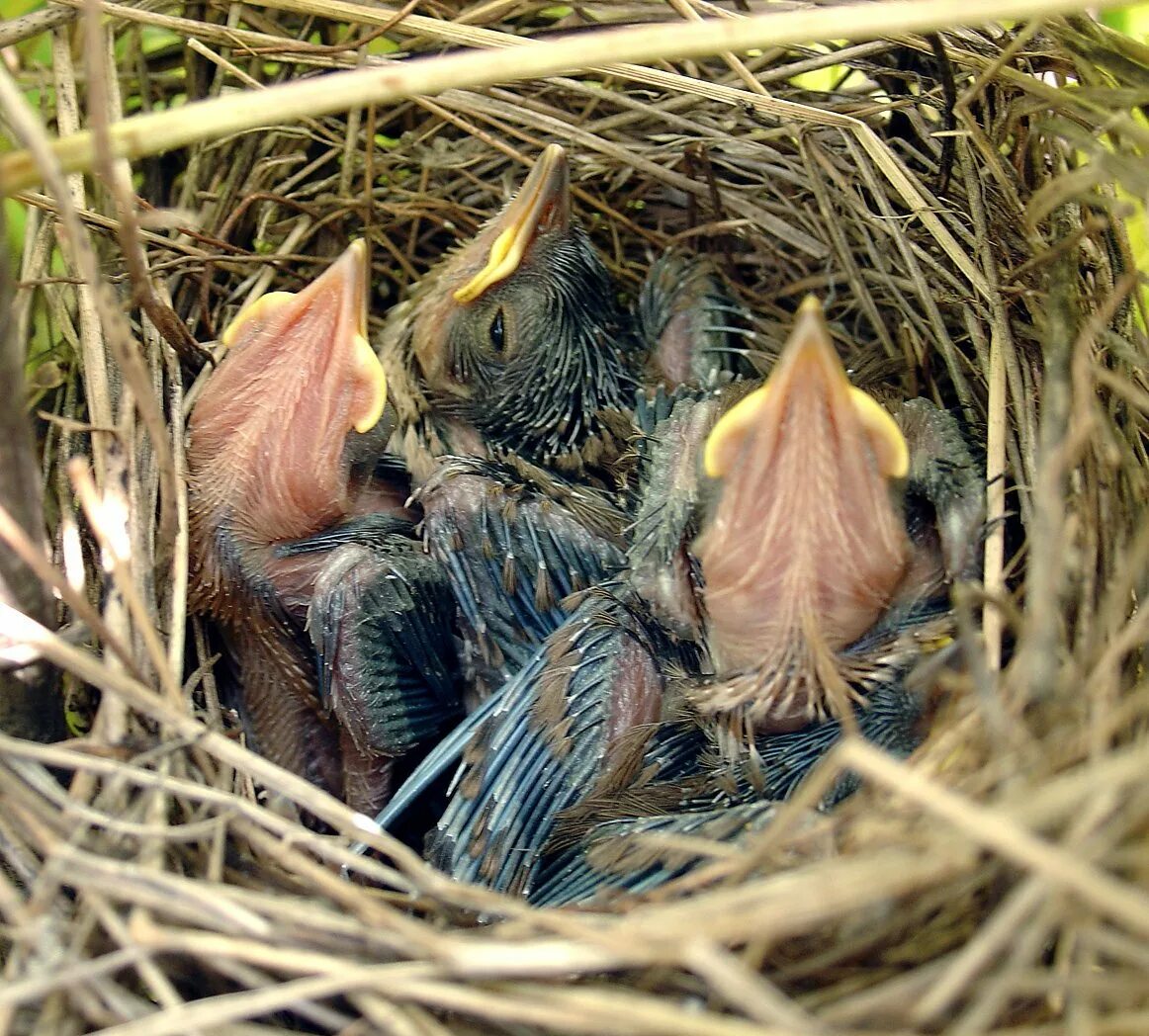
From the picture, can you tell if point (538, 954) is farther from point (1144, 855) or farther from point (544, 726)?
point (544, 726)

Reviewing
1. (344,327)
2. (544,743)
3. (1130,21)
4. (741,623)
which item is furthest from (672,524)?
(1130,21)

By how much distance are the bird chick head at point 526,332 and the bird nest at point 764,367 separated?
0.15 meters

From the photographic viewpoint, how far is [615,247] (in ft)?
4.97

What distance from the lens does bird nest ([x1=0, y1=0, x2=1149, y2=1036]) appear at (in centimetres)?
57

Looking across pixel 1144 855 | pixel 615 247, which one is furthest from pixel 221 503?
pixel 1144 855

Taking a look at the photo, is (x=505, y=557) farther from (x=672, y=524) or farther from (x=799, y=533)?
(x=799, y=533)

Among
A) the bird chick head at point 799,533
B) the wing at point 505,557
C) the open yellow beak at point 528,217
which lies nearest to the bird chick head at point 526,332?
the open yellow beak at point 528,217

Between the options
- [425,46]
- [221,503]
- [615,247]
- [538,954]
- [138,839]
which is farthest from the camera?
[615,247]

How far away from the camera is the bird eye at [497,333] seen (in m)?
1.22

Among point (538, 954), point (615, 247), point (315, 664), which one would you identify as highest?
point (615, 247)

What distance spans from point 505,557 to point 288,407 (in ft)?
0.81

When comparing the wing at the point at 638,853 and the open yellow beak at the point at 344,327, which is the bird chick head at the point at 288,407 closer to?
the open yellow beak at the point at 344,327

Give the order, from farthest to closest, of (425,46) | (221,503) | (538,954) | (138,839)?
1. (425,46)
2. (221,503)
3. (138,839)
4. (538,954)

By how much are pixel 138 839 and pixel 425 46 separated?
101 centimetres
